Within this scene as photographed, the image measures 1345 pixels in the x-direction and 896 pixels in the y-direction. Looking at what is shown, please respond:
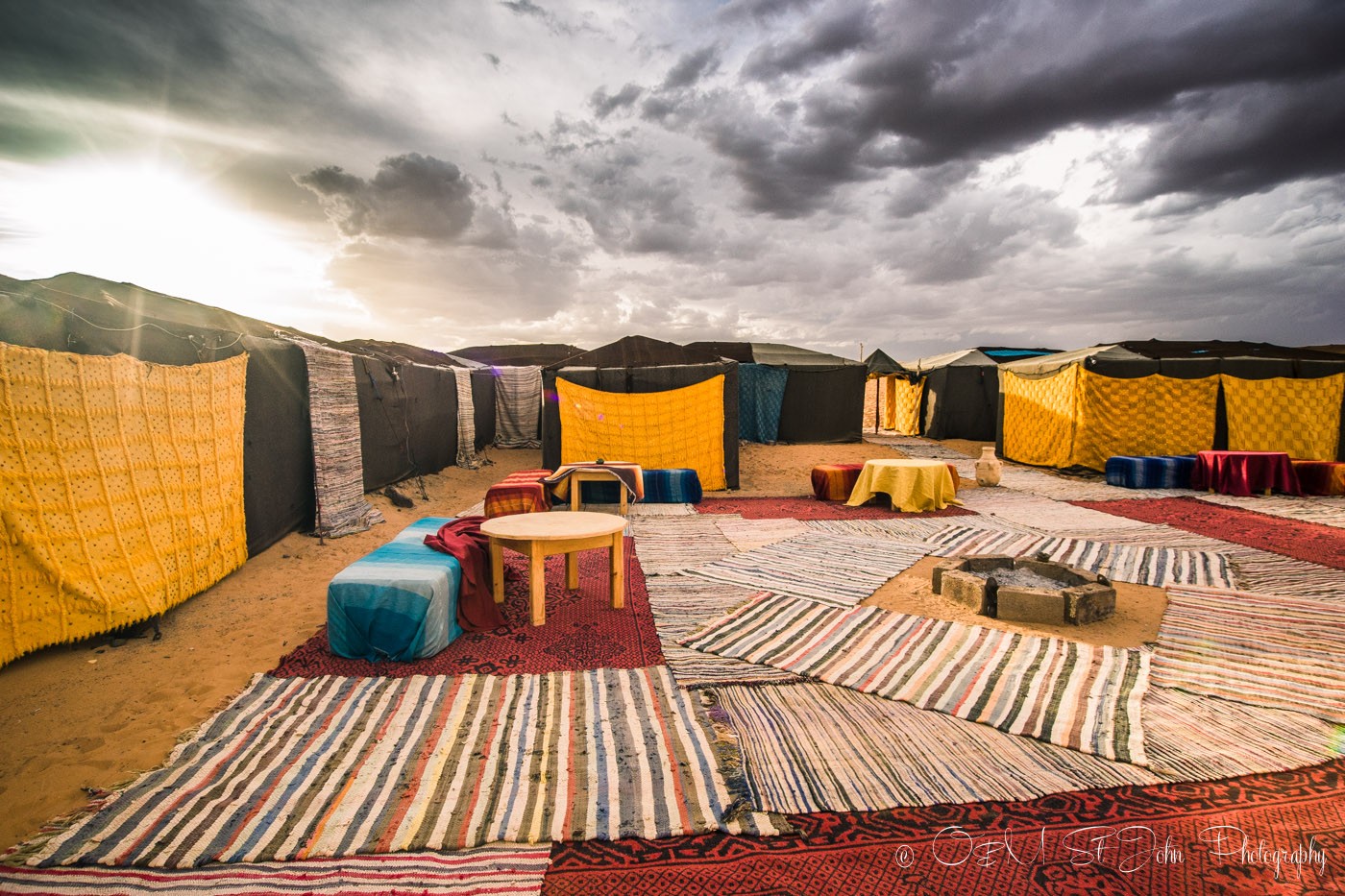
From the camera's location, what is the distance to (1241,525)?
712 cm

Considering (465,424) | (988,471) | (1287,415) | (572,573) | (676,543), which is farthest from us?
(465,424)

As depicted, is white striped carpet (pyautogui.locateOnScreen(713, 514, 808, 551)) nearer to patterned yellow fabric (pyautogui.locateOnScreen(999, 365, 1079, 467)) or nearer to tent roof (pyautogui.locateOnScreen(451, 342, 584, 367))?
patterned yellow fabric (pyautogui.locateOnScreen(999, 365, 1079, 467))

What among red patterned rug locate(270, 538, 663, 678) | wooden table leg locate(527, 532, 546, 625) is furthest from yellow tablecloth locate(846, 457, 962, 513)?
wooden table leg locate(527, 532, 546, 625)

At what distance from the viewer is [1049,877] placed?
1.87 m

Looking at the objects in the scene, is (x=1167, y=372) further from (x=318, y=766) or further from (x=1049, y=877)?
(x=318, y=766)

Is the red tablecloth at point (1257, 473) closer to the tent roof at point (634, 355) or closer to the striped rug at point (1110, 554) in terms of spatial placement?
the striped rug at point (1110, 554)

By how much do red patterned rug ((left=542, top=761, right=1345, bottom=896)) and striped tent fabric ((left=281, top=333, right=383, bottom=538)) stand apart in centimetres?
569

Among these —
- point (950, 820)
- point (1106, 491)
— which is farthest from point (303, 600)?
point (1106, 491)

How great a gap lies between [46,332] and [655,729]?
407 cm

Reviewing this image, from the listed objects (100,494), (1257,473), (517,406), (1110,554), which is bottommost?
(1110,554)

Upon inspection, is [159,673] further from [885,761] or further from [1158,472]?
[1158,472]

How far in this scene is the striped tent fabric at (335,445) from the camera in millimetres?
6480

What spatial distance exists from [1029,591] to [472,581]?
12.0 ft

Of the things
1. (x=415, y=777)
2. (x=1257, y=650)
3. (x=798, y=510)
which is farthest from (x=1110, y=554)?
(x=415, y=777)
